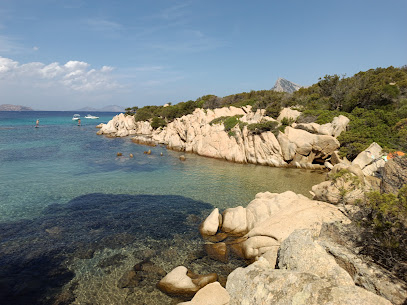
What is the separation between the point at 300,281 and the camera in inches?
251

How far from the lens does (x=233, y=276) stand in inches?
356

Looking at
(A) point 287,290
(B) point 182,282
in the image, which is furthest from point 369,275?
(B) point 182,282

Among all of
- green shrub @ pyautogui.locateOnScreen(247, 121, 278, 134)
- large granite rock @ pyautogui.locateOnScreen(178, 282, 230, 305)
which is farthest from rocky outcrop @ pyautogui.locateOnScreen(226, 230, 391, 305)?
green shrub @ pyautogui.locateOnScreen(247, 121, 278, 134)

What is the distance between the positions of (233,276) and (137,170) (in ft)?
83.3

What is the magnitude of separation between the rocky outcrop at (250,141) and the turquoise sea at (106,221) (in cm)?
391

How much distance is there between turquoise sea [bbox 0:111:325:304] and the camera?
10391 mm

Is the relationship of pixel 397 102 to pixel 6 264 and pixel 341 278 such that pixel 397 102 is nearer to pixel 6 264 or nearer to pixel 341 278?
pixel 341 278

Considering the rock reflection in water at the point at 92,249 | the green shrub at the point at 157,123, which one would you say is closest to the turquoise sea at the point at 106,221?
the rock reflection in water at the point at 92,249

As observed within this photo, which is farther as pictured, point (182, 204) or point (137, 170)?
point (137, 170)

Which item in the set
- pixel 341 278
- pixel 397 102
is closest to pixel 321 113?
pixel 397 102

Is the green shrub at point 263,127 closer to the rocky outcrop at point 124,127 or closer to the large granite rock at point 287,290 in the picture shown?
the large granite rock at point 287,290

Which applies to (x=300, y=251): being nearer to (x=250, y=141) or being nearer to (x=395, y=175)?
(x=395, y=175)

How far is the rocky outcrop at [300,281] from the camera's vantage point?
5.50 metres

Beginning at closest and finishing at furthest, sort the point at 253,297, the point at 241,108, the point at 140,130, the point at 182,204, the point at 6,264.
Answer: the point at 253,297
the point at 6,264
the point at 182,204
the point at 241,108
the point at 140,130
